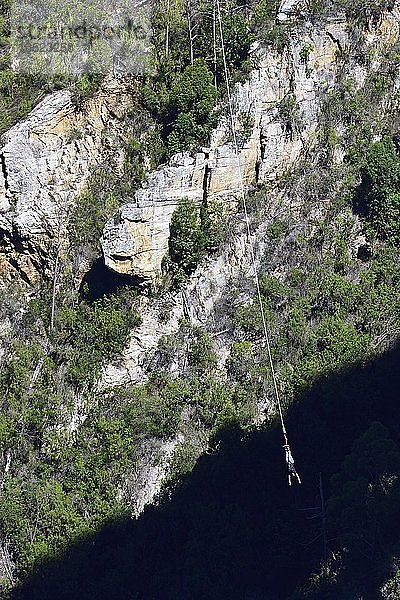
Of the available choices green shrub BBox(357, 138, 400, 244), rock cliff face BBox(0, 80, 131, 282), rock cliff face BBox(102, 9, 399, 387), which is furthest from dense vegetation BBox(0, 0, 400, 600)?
rock cliff face BBox(0, 80, 131, 282)

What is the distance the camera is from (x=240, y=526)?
68.3ft

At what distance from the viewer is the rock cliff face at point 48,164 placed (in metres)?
24.1

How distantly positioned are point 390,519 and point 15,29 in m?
17.1

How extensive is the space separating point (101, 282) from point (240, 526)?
7.86m

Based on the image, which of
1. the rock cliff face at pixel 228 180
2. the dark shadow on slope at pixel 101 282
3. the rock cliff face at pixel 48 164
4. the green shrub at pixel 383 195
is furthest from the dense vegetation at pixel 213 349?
the rock cliff face at pixel 48 164

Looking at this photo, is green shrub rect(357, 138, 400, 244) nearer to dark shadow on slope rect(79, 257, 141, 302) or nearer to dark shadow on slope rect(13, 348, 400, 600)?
dark shadow on slope rect(13, 348, 400, 600)

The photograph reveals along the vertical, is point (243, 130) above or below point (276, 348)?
above

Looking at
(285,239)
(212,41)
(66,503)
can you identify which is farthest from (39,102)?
(66,503)

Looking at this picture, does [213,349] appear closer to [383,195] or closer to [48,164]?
[383,195]

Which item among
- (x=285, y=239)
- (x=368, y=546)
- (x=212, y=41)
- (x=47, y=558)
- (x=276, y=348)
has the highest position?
(x=212, y=41)

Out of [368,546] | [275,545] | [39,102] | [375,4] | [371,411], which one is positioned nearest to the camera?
[368,546]

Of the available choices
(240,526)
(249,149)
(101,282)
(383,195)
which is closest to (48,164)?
(101,282)

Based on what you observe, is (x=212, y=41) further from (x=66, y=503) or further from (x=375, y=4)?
(x=66, y=503)

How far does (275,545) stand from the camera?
2075 centimetres
